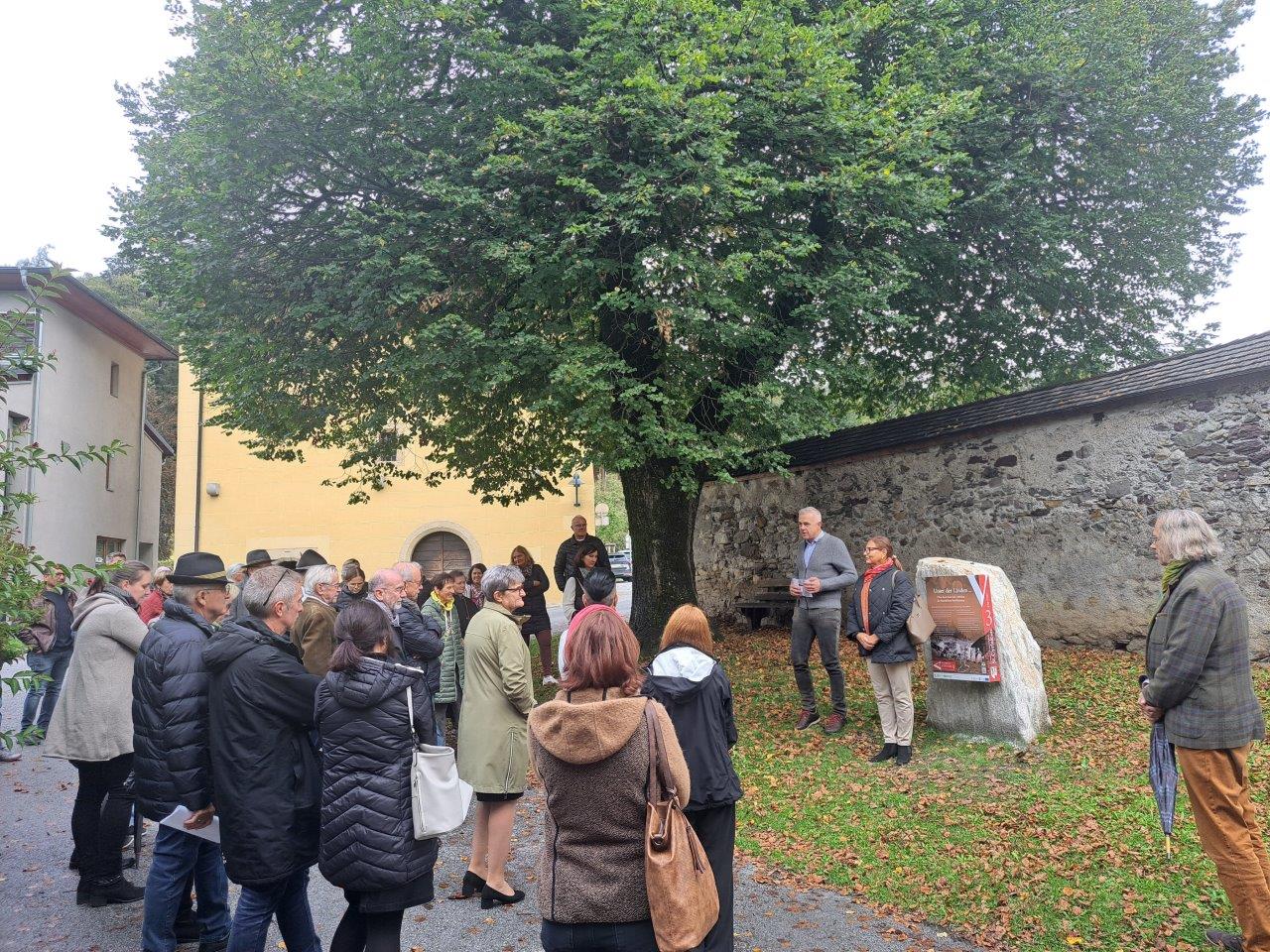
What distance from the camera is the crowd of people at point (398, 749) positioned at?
9.88ft

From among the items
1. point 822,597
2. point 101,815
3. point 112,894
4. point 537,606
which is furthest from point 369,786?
point 537,606

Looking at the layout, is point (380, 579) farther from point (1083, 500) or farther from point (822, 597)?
point (1083, 500)

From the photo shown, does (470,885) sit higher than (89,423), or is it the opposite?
(89,423)

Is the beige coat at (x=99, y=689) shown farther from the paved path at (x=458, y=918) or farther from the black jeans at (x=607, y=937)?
the black jeans at (x=607, y=937)

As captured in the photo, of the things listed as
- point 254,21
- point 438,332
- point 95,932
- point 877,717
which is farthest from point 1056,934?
point 254,21

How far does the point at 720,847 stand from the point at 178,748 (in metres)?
2.57

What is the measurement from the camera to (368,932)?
3787mm

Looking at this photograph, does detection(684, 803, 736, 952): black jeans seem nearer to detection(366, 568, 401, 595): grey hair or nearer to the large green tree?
detection(366, 568, 401, 595): grey hair

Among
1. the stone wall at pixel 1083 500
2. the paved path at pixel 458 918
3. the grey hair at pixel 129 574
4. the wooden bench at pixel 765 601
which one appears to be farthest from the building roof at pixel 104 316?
the stone wall at pixel 1083 500

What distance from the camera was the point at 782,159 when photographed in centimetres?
1073

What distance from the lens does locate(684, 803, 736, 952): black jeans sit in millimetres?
4023

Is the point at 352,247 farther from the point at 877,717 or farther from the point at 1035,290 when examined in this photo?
the point at 1035,290

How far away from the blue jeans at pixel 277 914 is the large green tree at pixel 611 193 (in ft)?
20.6

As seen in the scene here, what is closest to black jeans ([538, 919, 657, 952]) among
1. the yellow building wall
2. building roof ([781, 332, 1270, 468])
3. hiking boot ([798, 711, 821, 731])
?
hiking boot ([798, 711, 821, 731])
